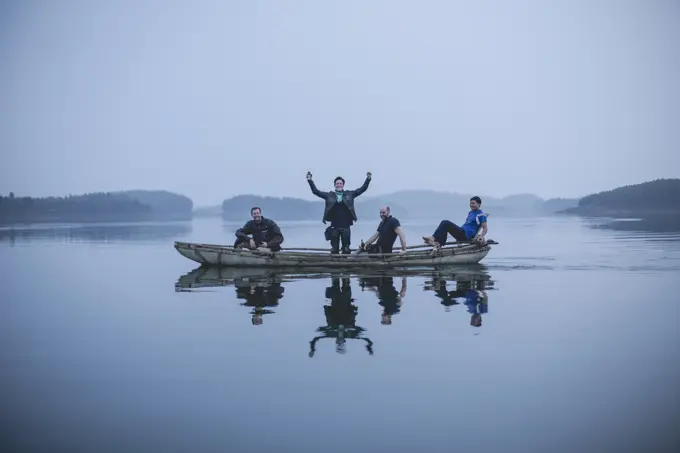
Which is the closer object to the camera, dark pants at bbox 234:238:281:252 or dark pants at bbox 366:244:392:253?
dark pants at bbox 234:238:281:252

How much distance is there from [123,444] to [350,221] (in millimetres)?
16945

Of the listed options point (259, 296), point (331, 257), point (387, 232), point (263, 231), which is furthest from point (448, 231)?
point (259, 296)

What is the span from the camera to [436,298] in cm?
1550

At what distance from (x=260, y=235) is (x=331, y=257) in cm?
285

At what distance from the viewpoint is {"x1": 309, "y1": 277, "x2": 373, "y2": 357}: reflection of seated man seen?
10244mm

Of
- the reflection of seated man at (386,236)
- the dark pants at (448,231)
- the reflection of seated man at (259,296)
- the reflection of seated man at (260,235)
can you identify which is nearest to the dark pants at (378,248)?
the reflection of seated man at (386,236)

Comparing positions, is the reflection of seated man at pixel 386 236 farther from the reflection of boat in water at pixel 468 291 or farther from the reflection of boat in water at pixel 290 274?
the reflection of boat in water at pixel 468 291

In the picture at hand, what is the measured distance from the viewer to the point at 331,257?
2205 cm

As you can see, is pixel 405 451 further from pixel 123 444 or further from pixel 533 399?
pixel 123 444

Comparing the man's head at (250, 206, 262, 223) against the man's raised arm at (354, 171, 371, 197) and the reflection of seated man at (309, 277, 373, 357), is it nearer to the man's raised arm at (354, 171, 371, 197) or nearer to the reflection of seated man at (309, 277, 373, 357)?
the man's raised arm at (354, 171, 371, 197)

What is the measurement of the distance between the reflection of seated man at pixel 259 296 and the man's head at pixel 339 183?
4411 millimetres

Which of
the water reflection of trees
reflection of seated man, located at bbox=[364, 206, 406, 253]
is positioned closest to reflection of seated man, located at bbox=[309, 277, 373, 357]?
reflection of seated man, located at bbox=[364, 206, 406, 253]

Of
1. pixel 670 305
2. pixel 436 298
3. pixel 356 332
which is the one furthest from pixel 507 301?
pixel 356 332

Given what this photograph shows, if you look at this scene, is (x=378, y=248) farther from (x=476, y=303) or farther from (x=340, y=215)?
(x=476, y=303)
